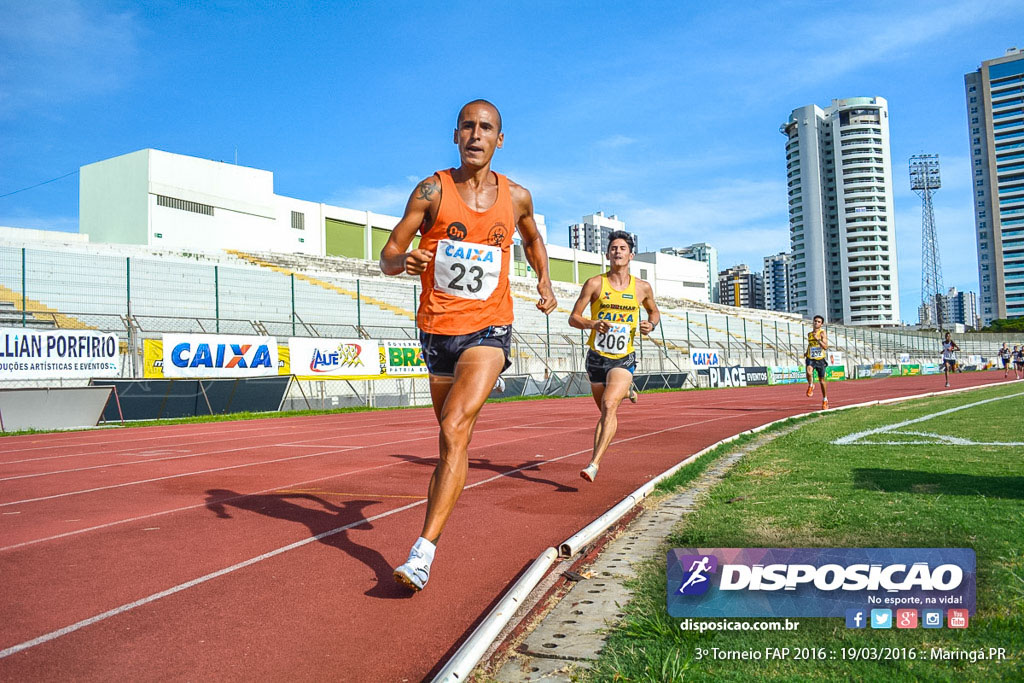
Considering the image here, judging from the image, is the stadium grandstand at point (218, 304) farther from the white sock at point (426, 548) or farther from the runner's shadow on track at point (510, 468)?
the white sock at point (426, 548)

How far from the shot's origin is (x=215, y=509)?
5418 mm

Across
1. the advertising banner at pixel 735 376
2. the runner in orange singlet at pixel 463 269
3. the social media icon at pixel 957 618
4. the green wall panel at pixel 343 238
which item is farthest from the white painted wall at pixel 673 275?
the social media icon at pixel 957 618

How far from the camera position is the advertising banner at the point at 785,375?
126ft

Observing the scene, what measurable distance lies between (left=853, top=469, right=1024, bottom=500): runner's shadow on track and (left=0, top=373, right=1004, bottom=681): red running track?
1.84 meters

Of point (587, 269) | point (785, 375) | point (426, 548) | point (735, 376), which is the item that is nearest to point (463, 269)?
point (426, 548)

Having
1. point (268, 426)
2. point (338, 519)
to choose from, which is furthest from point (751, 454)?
point (268, 426)

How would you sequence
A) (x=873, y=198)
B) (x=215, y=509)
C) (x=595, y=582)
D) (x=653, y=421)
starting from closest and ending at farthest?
(x=595, y=582), (x=215, y=509), (x=653, y=421), (x=873, y=198)

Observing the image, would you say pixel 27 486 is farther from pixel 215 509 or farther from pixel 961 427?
pixel 961 427

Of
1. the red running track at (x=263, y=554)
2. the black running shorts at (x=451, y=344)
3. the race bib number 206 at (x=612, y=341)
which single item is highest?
the race bib number 206 at (x=612, y=341)

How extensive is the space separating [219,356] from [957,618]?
1872 cm

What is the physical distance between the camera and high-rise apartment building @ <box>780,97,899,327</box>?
130125mm

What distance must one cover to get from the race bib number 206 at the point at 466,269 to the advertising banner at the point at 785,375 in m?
37.3

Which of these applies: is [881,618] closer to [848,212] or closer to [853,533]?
[853,533]

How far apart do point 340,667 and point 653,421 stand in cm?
1140
